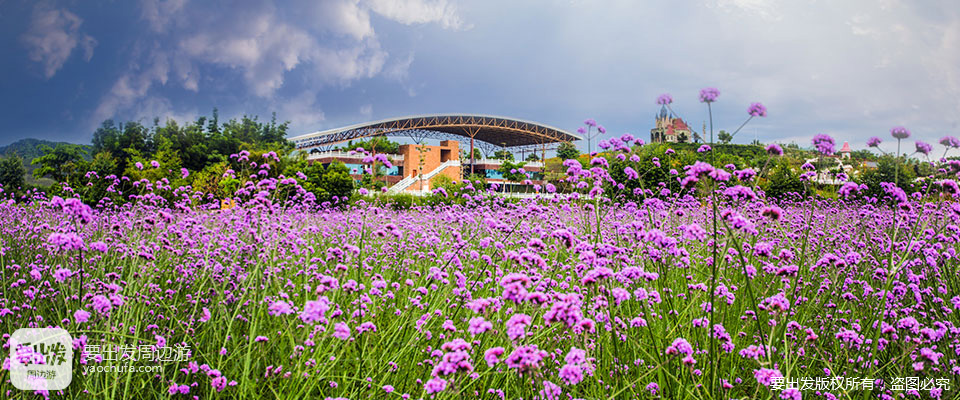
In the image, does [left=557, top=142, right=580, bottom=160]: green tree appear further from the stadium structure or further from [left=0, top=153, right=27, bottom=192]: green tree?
[left=0, top=153, right=27, bottom=192]: green tree

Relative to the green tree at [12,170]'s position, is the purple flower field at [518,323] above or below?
below

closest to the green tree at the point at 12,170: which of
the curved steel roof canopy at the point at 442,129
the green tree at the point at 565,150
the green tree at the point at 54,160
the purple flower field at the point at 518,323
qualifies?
the green tree at the point at 54,160

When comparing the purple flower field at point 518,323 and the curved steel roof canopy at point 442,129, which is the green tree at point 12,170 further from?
the curved steel roof canopy at point 442,129

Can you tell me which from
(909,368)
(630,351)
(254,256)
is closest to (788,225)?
(909,368)

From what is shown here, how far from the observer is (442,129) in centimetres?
5638

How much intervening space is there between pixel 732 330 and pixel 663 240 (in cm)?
143

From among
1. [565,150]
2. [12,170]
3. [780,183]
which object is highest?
[565,150]

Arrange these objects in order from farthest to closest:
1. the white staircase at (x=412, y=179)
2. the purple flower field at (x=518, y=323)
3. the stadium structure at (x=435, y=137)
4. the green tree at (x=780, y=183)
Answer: the stadium structure at (x=435, y=137), the white staircase at (x=412, y=179), the green tree at (x=780, y=183), the purple flower field at (x=518, y=323)

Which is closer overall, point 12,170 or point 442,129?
point 12,170

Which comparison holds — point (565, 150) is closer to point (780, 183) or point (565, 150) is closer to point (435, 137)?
point (435, 137)

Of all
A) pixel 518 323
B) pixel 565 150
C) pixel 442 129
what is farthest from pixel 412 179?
pixel 518 323

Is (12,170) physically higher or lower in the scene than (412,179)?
higher

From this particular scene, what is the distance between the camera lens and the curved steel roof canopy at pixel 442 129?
52844 millimetres

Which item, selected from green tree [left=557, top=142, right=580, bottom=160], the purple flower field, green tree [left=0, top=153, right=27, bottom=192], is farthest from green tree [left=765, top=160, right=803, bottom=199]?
green tree [left=557, top=142, right=580, bottom=160]
